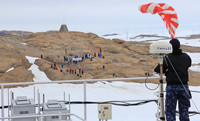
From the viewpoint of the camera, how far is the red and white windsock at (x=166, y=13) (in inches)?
339

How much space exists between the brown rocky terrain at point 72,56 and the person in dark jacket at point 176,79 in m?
7.75

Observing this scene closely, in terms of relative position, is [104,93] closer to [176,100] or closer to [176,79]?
[176,100]

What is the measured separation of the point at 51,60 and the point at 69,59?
1.29 meters

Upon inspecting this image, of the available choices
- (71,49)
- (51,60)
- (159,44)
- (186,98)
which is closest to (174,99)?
(186,98)

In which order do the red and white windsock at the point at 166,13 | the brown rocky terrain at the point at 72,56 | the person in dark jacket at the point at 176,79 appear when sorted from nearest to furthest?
the person in dark jacket at the point at 176,79, the red and white windsock at the point at 166,13, the brown rocky terrain at the point at 72,56

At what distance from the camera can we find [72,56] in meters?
21.7

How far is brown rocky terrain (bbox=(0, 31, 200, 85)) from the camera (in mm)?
16750

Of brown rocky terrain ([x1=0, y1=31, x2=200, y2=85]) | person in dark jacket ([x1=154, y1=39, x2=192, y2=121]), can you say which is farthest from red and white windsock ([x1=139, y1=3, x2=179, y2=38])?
person in dark jacket ([x1=154, y1=39, x2=192, y2=121])

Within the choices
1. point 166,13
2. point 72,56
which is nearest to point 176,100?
point 166,13

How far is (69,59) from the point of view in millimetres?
20750

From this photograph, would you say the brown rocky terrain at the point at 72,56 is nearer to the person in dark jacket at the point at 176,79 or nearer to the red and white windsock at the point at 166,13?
the red and white windsock at the point at 166,13

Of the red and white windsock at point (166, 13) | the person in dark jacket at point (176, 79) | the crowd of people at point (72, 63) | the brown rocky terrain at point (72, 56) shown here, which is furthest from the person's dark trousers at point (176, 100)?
the crowd of people at point (72, 63)

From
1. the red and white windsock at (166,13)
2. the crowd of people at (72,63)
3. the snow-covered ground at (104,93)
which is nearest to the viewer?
the red and white windsock at (166,13)

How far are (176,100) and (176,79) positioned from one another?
0.34 metres
